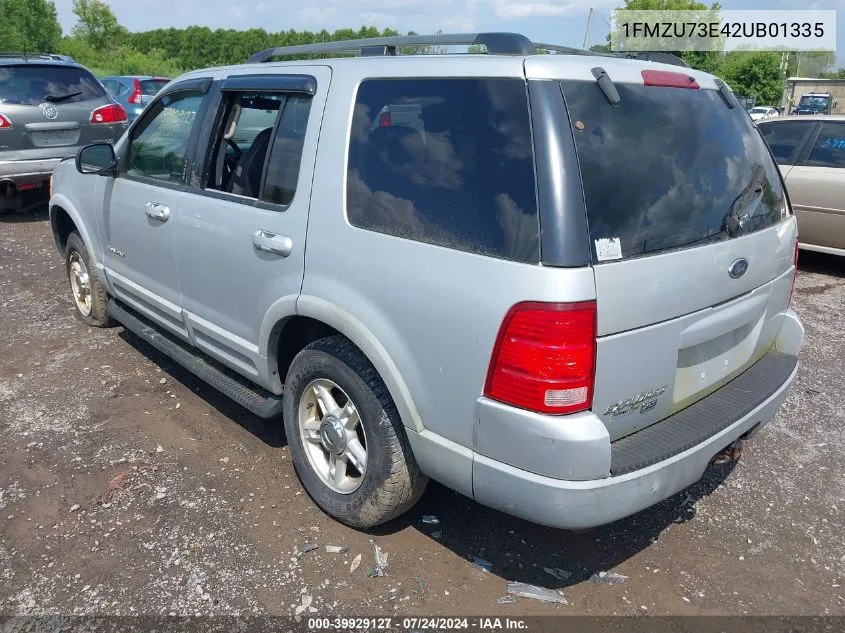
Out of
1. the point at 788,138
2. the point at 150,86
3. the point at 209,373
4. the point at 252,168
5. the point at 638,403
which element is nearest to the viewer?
the point at 638,403

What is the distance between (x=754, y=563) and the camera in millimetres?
2928

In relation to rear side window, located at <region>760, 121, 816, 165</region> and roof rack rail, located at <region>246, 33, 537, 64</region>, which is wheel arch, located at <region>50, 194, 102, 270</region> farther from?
rear side window, located at <region>760, 121, 816, 165</region>

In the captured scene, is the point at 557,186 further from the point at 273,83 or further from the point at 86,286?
the point at 86,286

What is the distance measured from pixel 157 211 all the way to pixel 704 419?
299 centimetres

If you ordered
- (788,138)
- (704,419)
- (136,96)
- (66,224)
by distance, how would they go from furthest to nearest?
(136,96), (788,138), (66,224), (704,419)

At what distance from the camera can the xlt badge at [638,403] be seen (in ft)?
7.61

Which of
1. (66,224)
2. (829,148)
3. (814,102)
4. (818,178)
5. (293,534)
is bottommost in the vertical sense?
(814,102)

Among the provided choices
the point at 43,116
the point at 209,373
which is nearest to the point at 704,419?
the point at 209,373

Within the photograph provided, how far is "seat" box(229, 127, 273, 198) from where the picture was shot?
3.34 metres

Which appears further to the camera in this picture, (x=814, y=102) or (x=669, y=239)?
(x=814, y=102)

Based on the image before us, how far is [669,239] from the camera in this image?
2395 mm

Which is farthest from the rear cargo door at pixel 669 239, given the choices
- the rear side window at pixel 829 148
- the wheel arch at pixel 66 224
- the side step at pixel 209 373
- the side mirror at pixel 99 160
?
the rear side window at pixel 829 148

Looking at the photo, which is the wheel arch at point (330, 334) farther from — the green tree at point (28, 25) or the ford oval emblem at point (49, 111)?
the green tree at point (28, 25)

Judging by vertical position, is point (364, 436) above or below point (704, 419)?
below
